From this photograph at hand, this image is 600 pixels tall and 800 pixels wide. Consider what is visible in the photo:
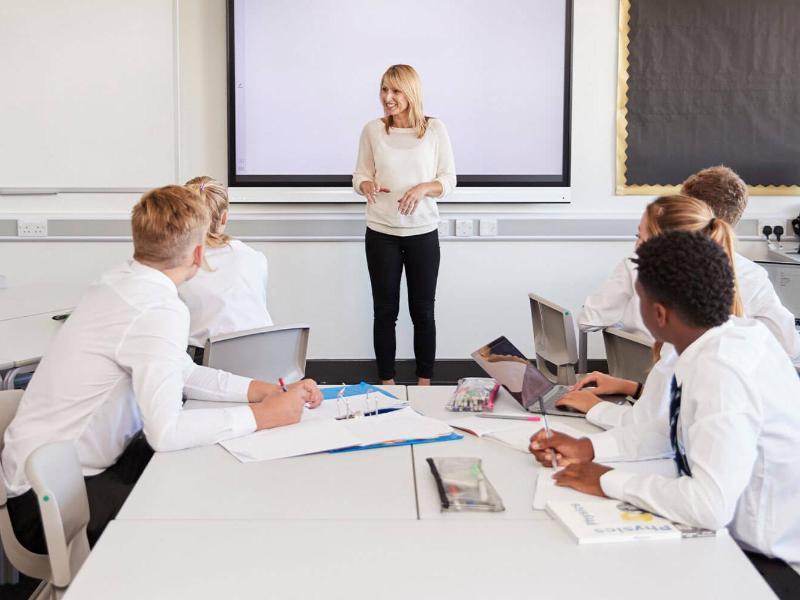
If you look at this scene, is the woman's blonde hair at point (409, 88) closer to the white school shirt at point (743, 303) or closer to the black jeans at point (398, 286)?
the black jeans at point (398, 286)

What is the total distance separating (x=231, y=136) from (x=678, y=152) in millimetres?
2556

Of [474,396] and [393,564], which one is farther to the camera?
[474,396]

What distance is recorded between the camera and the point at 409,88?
4207 mm

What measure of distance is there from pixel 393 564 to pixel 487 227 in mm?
3859

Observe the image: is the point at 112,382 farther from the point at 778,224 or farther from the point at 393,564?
the point at 778,224

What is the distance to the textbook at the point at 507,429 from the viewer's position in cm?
185

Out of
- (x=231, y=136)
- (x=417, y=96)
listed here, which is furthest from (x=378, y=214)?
(x=231, y=136)

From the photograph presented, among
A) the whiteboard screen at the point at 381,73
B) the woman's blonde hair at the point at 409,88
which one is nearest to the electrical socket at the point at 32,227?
the whiteboard screen at the point at 381,73

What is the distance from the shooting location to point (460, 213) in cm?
502

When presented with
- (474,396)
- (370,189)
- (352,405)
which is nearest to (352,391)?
(352,405)

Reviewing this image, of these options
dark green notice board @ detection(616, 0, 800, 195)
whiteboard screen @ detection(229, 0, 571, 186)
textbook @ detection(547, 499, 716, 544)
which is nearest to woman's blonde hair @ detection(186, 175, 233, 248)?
textbook @ detection(547, 499, 716, 544)

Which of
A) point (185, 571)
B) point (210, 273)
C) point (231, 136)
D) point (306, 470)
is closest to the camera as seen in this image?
point (185, 571)

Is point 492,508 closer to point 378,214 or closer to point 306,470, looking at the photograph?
point 306,470

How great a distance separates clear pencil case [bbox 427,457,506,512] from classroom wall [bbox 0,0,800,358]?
3.40 metres
